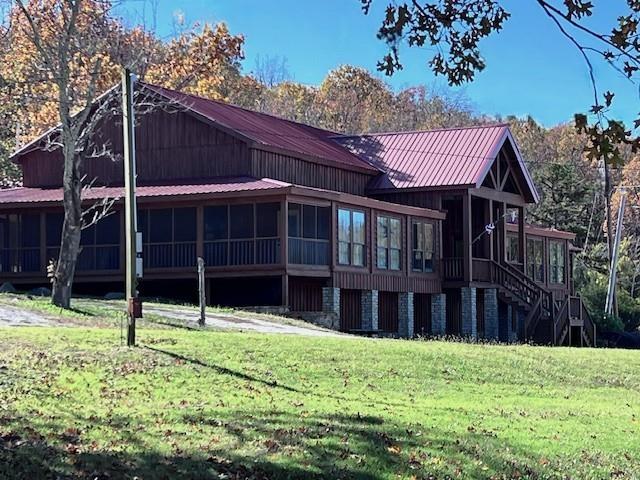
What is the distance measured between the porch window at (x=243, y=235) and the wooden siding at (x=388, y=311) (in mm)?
6422

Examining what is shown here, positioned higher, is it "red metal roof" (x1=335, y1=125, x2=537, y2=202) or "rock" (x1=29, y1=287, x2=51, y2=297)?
"red metal roof" (x1=335, y1=125, x2=537, y2=202)

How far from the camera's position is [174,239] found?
3231 centimetres

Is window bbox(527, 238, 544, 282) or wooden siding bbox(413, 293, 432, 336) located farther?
window bbox(527, 238, 544, 282)

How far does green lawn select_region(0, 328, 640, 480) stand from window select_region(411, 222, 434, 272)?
587 inches

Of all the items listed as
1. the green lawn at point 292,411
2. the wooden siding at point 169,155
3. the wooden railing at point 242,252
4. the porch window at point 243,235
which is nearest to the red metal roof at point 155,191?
the porch window at point 243,235

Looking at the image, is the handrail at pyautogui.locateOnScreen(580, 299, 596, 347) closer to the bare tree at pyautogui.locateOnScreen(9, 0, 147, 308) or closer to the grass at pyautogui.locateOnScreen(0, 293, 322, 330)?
the grass at pyautogui.locateOnScreen(0, 293, 322, 330)

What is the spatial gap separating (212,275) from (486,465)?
2080cm

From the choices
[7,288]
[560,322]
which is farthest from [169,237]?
[560,322]

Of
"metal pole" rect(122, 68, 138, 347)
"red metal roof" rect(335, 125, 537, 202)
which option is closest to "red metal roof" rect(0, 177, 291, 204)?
"red metal roof" rect(335, 125, 537, 202)

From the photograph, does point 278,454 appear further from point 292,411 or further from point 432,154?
point 432,154

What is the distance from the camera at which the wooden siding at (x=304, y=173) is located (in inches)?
1321

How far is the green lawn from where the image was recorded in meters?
10.5

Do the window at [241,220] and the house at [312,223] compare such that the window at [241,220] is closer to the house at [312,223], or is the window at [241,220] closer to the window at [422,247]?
the house at [312,223]

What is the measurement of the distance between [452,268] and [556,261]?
36.4 ft
